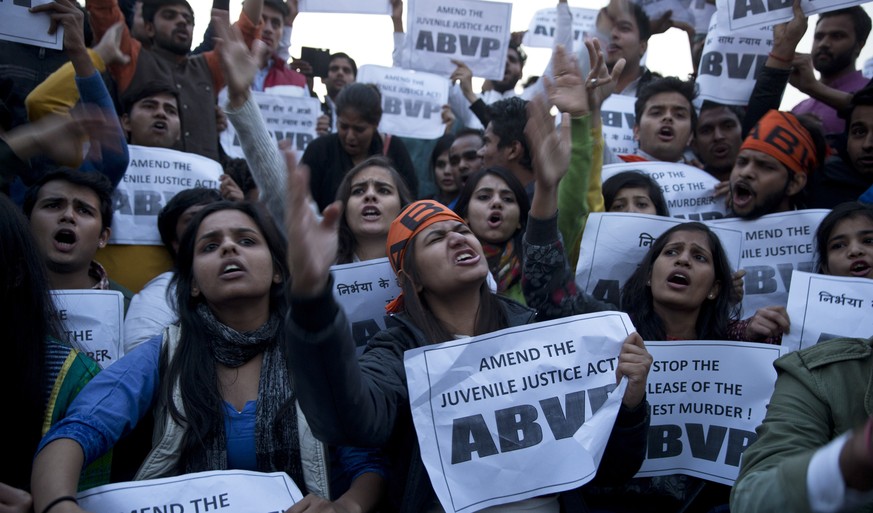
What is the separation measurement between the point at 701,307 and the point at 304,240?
2.72 m

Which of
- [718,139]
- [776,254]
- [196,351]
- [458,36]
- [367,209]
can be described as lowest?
[196,351]

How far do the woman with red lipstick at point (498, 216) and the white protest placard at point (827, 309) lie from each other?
4.54 ft

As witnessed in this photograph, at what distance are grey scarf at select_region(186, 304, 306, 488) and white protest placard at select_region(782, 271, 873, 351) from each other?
2276 millimetres

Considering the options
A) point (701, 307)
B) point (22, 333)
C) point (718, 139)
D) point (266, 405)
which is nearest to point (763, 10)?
point (718, 139)

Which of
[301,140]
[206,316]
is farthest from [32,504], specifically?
[301,140]

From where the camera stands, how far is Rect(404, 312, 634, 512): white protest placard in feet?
11.0

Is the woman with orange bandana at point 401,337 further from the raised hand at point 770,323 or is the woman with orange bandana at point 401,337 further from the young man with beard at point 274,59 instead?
the young man with beard at point 274,59

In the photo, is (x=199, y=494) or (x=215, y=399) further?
(x=215, y=399)

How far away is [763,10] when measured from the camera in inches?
248

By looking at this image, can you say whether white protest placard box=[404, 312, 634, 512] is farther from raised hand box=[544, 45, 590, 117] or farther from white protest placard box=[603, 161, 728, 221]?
white protest placard box=[603, 161, 728, 221]

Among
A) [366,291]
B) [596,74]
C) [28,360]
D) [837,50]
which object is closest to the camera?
[28,360]

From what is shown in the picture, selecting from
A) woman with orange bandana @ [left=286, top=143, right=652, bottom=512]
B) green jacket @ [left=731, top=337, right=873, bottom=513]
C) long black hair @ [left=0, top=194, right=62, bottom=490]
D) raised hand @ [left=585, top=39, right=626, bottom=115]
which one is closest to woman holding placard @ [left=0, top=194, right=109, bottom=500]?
long black hair @ [left=0, top=194, right=62, bottom=490]

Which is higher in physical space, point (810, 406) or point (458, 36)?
point (458, 36)

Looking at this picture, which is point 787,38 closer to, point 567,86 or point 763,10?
point 763,10
